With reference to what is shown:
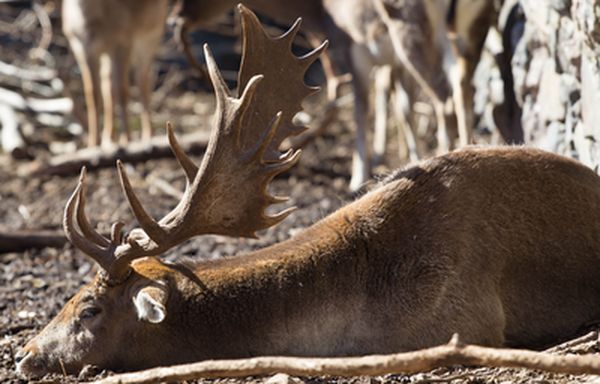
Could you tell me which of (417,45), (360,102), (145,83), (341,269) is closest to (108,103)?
(145,83)

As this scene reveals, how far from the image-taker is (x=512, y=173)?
5195mm

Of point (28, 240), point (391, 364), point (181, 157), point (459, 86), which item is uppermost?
point (459, 86)

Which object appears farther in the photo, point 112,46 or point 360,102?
point 112,46

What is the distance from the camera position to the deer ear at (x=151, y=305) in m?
4.78

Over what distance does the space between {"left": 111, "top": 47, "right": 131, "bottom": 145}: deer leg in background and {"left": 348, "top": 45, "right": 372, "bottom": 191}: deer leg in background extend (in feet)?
8.86

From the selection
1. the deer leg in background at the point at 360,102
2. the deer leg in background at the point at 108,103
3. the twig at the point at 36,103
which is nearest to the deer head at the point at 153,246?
the deer leg in background at the point at 360,102

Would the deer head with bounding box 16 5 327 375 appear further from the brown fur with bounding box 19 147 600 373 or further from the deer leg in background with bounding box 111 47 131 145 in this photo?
the deer leg in background with bounding box 111 47 131 145

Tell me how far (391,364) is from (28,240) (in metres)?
4.73

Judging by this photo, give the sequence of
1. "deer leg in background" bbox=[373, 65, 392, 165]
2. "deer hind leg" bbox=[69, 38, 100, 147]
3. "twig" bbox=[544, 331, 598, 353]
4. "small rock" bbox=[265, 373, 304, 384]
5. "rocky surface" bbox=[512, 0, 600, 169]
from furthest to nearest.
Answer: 1. "deer hind leg" bbox=[69, 38, 100, 147]
2. "deer leg in background" bbox=[373, 65, 392, 165]
3. "rocky surface" bbox=[512, 0, 600, 169]
4. "twig" bbox=[544, 331, 598, 353]
5. "small rock" bbox=[265, 373, 304, 384]

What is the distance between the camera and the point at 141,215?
15.9 feet

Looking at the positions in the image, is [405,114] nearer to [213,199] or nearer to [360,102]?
[360,102]

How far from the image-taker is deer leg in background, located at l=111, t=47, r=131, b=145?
11883mm

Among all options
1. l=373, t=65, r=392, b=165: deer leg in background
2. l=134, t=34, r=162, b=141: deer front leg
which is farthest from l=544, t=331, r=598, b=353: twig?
l=134, t=34, r=162, b=141: deer front leg

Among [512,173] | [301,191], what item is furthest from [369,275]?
[301,191]
